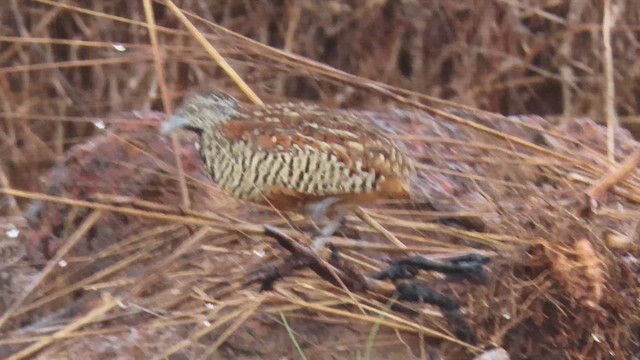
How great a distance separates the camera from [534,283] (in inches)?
68.9

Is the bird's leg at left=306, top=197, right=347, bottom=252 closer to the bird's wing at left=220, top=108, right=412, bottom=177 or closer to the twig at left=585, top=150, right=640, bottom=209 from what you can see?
the bird's wing at left=220, top=108, right=412, bottom=177

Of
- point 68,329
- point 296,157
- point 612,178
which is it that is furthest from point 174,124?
point 612,178

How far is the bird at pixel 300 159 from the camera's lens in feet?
5.86

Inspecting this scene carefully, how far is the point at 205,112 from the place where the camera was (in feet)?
6.22

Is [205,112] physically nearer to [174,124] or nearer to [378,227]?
[174,124]

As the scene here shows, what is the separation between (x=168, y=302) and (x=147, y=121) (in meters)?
0.61

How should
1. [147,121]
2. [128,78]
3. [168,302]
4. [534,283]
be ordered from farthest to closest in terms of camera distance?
[128,78]
[147,121]
[168,302]
[534,283]

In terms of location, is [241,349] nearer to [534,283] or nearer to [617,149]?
[534,283]

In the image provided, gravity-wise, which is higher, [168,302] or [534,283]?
[534,283]

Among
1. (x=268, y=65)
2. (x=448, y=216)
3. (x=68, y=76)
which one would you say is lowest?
(x=68, y=76)

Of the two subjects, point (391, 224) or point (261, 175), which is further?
point (391, 224)

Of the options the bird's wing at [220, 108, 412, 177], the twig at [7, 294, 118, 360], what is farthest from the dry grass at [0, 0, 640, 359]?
the bird's wing at [220, 108, 412, 177]

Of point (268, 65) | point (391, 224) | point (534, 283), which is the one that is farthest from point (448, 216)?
point (268, 65)

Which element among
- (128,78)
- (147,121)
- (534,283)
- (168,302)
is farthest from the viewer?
(128,78)
